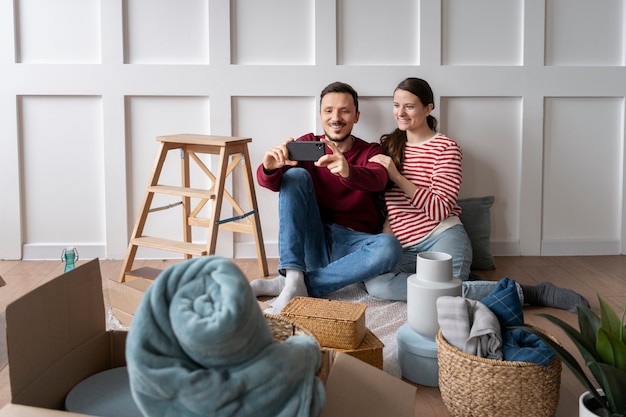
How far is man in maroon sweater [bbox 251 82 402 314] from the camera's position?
2.44m

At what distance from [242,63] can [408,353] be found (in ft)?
5.23

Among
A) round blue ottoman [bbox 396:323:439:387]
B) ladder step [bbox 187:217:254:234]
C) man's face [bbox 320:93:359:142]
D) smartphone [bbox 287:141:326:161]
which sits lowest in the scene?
round blue ottoman [bbox 396:323:439:387]

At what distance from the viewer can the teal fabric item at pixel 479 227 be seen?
115 inches

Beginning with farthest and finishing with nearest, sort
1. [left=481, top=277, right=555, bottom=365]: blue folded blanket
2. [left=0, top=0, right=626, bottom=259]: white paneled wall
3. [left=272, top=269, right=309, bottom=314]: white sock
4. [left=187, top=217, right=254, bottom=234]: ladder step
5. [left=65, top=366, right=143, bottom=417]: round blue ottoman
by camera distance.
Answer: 1. [left=0, top=0, right=626, bottom=259]: white paneled wall
2. [left=187, top=217, right=254, bottom=234]: ladder step
3. [left=272, top=269, right=309, bottom=314]: white sock
4. [left=481, top=277, right=555, bottom=365]: blue folded blanket
5. [left=65, top=366, right=143, bottom=417]: round blue ottoman

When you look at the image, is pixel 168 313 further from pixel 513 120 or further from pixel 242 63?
pixel 513 120

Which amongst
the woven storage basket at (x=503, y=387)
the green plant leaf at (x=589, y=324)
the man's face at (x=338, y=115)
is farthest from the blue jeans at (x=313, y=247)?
the green plant leaf at (x=589, y=324)

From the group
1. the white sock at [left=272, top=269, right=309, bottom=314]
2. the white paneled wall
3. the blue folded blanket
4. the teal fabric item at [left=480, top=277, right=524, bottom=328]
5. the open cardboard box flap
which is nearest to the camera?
the open cardboard box flap

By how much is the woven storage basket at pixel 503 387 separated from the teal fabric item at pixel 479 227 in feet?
4.56

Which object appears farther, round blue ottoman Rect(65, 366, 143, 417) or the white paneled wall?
the white paneled wall

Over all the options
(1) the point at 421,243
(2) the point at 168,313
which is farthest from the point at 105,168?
(2) the point at 168,313

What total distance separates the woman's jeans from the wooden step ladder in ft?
1.84

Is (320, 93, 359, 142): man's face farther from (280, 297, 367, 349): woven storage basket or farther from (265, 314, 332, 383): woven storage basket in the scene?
(265, 314, 332, 383): woven storage basket

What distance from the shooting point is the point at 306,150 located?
2502mm

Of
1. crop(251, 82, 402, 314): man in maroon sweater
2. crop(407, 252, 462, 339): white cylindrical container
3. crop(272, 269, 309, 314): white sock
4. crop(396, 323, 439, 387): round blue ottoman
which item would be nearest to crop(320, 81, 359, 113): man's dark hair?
crop(251, 82, 402, 314): man in maroon sweater
